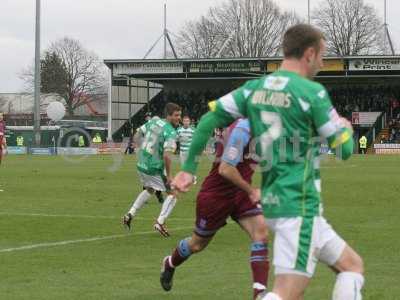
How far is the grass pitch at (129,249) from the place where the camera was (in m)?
8.41

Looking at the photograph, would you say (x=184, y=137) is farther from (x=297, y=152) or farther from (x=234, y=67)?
(x=234, y=67)

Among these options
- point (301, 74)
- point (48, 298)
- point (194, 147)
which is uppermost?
point (301, 74)

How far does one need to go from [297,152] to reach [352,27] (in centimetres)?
8599

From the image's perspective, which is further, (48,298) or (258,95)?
(48,298)

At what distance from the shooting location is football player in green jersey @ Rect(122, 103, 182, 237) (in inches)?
515

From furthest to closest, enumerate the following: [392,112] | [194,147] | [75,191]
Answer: [392,112], [75,191], [194,147]

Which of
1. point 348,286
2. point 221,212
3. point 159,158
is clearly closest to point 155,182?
point 159,158

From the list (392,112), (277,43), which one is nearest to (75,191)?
(392,112)

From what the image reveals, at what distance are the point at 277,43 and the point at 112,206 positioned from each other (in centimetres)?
7131

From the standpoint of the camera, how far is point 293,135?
16.6 feet

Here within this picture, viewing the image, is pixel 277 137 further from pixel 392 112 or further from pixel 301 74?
pixel 392 112

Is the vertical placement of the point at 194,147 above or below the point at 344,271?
above

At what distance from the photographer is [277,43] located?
288ft

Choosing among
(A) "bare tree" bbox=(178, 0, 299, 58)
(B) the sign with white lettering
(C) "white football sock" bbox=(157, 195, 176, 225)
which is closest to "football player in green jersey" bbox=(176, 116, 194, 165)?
(C) "white football sock" bbox=(157, 195, 176, 225)
